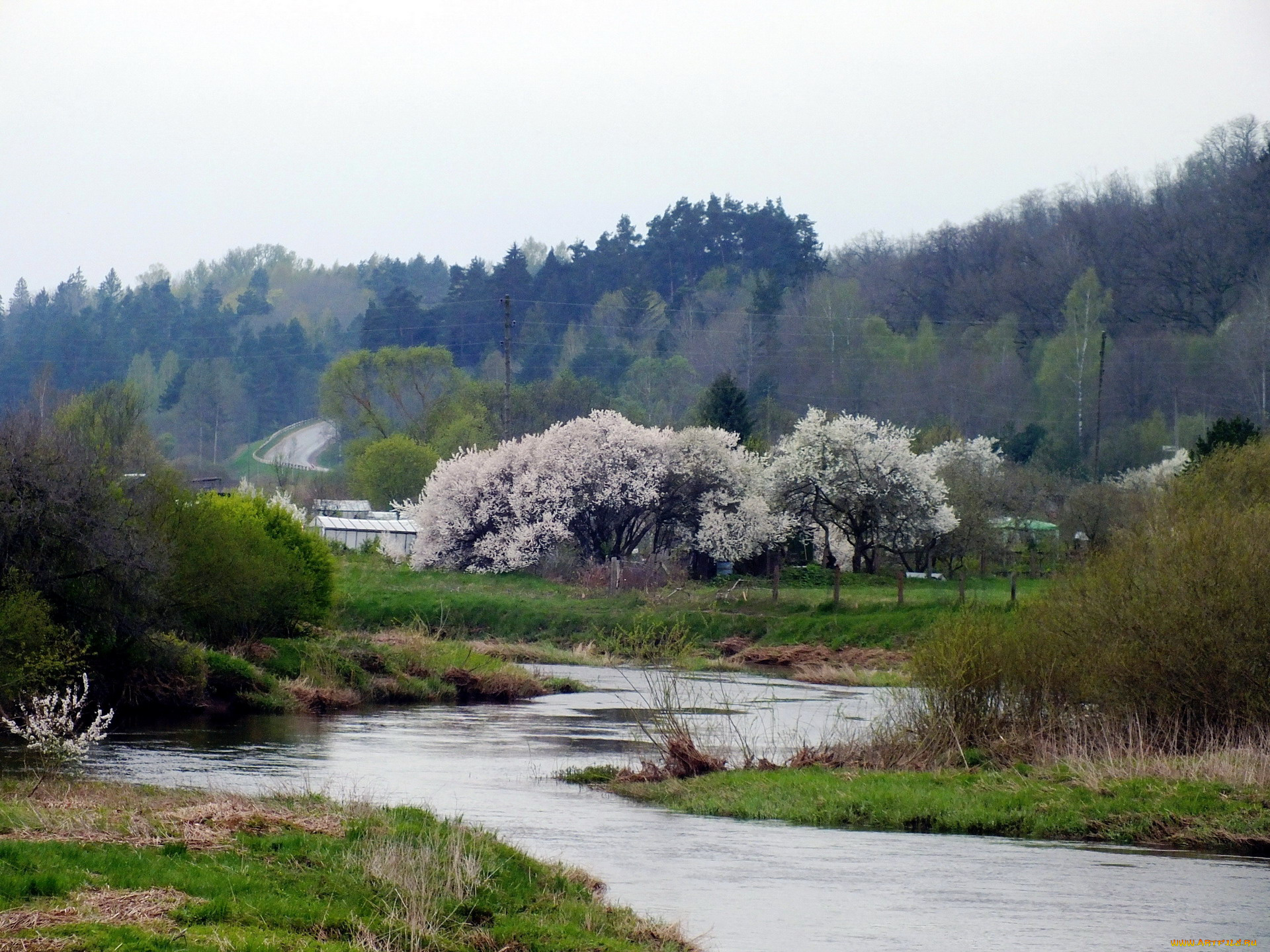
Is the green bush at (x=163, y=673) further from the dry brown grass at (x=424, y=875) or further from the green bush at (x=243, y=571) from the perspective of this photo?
the dry brown grass at (x=424, y=875)

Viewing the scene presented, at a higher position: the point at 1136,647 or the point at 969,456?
the point at 969,456

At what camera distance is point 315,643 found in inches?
1548

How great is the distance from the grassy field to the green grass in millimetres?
23425

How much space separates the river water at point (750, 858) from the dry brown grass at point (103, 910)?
4.79 meters

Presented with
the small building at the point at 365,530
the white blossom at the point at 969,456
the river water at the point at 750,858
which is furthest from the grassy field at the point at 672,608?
the small building at the point at 365,530

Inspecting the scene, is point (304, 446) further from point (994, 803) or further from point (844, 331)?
point (994, 803)

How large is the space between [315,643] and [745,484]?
2571cm

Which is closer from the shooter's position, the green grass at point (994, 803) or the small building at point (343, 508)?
the green grass at point (994, 803)

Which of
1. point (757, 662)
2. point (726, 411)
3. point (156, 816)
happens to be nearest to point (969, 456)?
point (726, 411)

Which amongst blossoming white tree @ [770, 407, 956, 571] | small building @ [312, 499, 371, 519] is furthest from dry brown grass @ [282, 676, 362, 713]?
small building @ [312, 499, 371, 519]

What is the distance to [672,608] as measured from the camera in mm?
51844

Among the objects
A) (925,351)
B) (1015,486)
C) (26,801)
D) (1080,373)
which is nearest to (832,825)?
(26,801)

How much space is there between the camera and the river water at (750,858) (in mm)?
13805

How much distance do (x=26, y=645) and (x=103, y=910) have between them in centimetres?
1743
